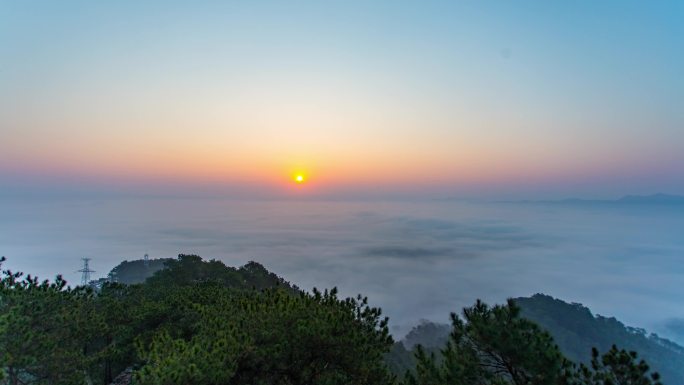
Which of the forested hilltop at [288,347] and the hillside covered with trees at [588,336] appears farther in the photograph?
the hillside covered with trees at [588,336]

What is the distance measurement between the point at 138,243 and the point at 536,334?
582 feet

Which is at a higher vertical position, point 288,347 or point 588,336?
point 288,347

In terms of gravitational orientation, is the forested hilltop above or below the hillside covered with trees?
above

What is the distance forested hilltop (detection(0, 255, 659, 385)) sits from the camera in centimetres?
582

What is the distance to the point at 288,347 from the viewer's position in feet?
24.1

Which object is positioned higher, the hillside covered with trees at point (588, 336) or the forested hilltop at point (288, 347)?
the forested hilltop at point (288, 347)

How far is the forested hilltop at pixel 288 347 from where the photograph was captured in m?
5.82

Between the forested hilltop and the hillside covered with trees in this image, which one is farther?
Result: the hillside covered with trees

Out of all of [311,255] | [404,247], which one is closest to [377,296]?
[311,255]

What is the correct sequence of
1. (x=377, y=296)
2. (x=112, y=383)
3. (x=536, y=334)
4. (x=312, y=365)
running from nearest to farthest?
(x=536, y=334), (x=312, y=365), (x=112, y=383), (x=377, y=296)

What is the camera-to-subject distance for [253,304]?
8.42 metres

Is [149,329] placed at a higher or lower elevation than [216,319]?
lower

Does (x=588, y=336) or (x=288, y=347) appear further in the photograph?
(x=588, y=336)

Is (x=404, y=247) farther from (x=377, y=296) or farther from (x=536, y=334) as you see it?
Answer: (x=536, y=334)
